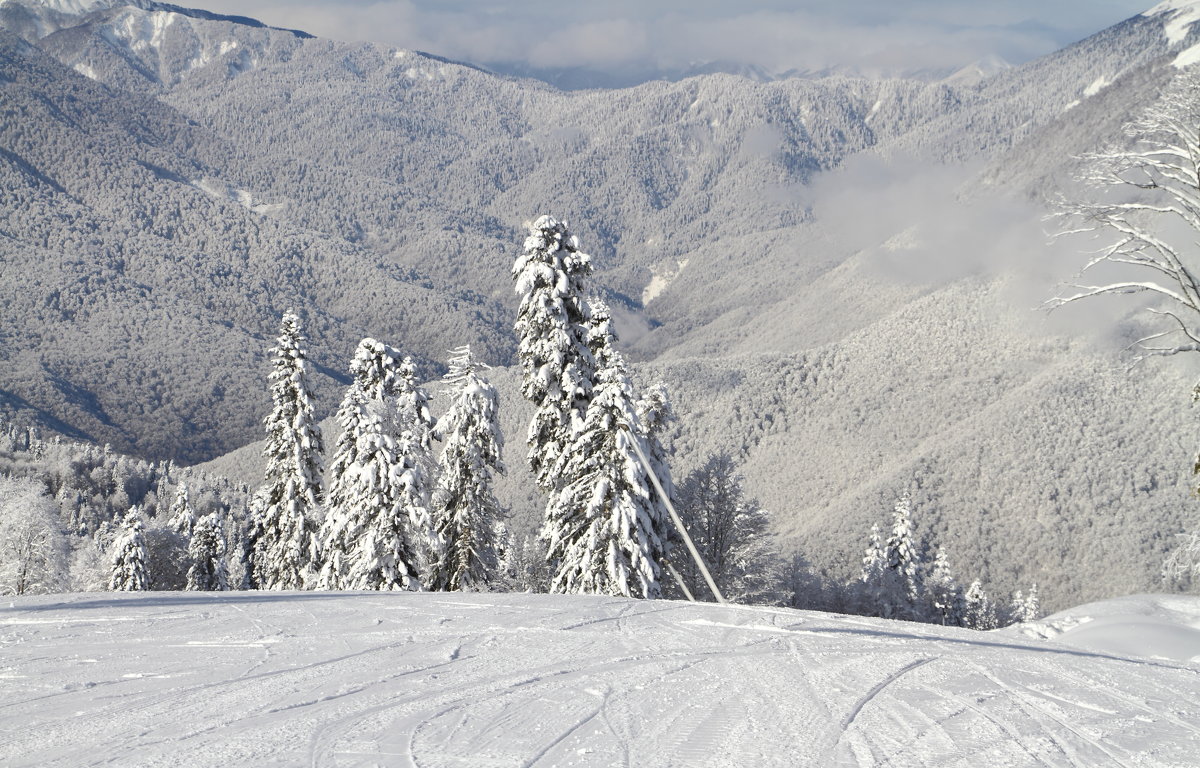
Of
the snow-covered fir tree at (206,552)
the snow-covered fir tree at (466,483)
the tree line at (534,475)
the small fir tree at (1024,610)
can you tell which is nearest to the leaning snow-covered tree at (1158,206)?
the tree line at (534,475)

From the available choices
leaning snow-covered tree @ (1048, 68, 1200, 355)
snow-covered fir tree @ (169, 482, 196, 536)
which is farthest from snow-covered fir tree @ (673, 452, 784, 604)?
snow-covered fir tree @ (169, 482, 196, 536)

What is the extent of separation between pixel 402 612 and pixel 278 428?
18895 millimetres

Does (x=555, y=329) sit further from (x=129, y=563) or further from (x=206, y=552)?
(x=206, y=552)

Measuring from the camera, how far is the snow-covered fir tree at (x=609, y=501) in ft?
62.0

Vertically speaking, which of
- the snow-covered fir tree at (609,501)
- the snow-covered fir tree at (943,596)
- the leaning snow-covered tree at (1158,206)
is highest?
the leaning snow-covered tree at (1158,206)

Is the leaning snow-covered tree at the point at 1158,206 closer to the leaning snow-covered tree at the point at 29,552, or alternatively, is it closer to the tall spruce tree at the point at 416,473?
the tall spruce tree at the point at 416,473

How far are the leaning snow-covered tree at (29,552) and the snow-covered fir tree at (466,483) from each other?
81.0 feet

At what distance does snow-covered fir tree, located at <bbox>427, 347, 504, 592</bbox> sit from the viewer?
21.6 metres

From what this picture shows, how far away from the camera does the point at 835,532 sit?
12719 cm

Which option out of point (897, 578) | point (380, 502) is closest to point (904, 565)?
point (897, 578)

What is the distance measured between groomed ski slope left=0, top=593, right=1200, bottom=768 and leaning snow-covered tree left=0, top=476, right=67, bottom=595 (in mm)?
34360

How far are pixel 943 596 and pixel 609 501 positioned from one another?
1661 inches

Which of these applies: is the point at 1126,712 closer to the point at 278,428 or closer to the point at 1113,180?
the point at 1113,180

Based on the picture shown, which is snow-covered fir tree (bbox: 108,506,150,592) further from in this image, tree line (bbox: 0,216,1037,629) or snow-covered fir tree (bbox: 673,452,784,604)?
snow-covered fir tree (bbox: 673,452,784,604)
